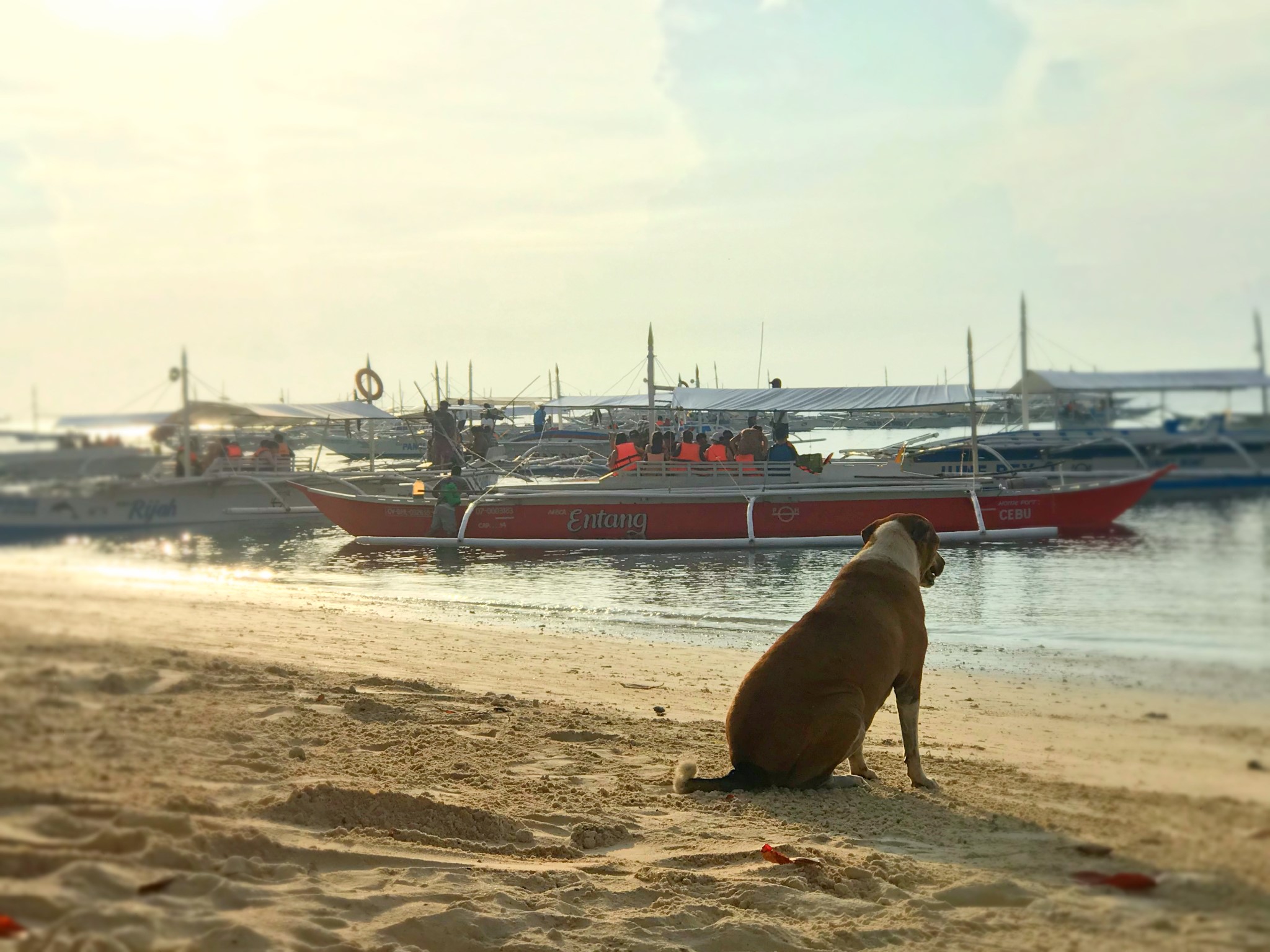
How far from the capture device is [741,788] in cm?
416

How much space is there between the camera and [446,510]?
63.4 feet

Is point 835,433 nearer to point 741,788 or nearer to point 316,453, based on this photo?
point 316,453

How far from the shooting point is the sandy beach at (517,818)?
154 centimetres

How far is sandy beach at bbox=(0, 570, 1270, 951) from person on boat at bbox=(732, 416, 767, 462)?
13.6 metres

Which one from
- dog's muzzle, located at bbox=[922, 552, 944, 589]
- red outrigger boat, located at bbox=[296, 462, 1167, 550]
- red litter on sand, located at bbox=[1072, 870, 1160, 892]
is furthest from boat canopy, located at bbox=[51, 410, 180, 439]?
red outrigger boat, located at bbox=[296, 462, 1167, 550]

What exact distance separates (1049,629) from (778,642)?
690 cm

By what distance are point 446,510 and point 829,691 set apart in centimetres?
1582

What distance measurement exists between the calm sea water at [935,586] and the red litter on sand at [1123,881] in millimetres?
511

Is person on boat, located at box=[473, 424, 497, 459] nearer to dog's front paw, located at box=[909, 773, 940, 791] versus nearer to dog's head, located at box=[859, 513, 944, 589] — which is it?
dog's head, located at box=[859, 513, 944, 589]

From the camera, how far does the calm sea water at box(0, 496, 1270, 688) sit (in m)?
2.73

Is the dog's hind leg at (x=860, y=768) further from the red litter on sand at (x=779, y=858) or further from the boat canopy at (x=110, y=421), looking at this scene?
the boat canopy at (x=110, y=421)

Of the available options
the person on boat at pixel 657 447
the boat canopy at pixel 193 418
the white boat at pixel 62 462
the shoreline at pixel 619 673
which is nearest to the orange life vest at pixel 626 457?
the person on boat at pixel 657 447

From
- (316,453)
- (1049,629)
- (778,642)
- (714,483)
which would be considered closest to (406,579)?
(316,453)

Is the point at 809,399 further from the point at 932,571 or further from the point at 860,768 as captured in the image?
the point at 860,768
